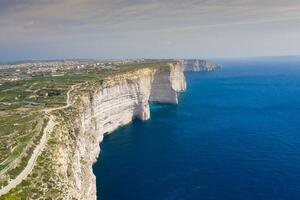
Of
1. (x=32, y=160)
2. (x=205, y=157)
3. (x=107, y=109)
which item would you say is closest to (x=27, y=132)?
(x=32, y=160)

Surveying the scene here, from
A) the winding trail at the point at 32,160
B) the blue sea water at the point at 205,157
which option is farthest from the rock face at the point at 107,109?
the winding trail at the point at 32,160

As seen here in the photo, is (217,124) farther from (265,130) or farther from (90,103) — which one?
(90,103)

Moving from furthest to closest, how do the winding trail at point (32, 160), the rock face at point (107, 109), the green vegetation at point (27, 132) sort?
the rock face at point (107, 109), the green vegetation at point (27, 132), the winding trail at point (32, 160)

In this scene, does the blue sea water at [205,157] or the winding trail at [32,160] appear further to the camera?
the blue sea water at [205,157]

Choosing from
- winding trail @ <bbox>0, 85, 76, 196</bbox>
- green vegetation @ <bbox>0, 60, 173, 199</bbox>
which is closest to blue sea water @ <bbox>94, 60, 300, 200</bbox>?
winding trail @ <bbox>0, 85, 76, 196</bbox>

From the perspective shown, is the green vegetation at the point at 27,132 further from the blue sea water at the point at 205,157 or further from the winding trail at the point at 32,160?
the blue sea water at the point at 205,157

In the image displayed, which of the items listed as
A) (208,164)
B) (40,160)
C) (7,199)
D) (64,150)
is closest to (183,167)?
(208,164)

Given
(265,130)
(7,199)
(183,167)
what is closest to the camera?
(7,199)
